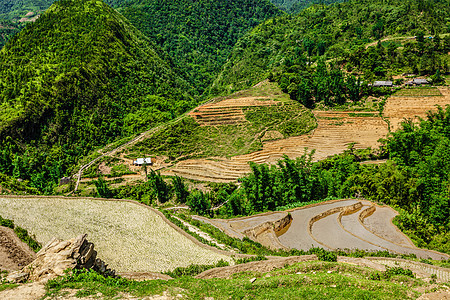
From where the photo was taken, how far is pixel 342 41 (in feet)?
278

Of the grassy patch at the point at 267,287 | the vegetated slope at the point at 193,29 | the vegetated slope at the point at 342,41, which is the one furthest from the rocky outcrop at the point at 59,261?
the vegetated slope at the point at 193,29

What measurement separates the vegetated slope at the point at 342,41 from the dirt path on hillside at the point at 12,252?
62.1 metres

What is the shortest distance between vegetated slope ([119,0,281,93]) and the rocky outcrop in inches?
3469

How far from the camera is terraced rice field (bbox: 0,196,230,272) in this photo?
2038 cm

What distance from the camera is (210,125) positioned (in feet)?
190

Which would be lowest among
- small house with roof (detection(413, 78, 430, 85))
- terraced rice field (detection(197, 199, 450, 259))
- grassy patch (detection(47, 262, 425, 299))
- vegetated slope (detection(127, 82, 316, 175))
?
terraced rice field (detection(197, 199, 450, 259))

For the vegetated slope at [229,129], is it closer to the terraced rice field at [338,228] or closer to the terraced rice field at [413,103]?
the terraced rice field at [413,103]

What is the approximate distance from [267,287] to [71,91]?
57.8 meters

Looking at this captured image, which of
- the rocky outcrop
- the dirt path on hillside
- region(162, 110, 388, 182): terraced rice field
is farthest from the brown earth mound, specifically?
region(162, 110, 388, 182): terraced rice field

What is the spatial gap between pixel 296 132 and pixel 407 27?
51.0 metres

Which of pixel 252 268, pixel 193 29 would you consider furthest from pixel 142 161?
pixel 193 29

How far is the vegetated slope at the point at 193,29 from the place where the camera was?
365 feet

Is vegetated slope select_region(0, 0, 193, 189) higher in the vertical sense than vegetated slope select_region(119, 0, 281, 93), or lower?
lower

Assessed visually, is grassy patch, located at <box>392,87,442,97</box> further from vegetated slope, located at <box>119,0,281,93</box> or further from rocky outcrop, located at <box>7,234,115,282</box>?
rocky outcrop, located at <box>7,234,115,282</box>
